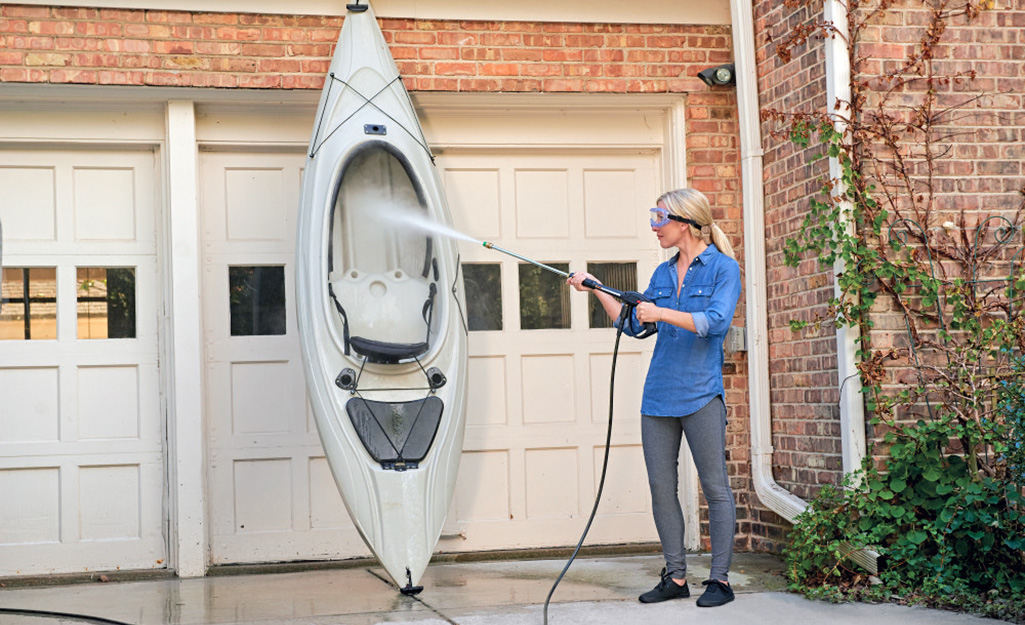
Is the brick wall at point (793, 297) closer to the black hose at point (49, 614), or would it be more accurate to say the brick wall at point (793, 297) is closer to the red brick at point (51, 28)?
the black hose at point (49, 614)

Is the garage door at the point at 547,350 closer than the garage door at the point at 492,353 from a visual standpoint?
No

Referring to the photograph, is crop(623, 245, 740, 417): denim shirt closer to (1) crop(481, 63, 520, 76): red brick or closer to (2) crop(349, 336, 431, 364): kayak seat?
(2) crop(349, 336, 431, 364): kayak seat

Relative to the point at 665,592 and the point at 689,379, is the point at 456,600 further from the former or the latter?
the point at 689,379

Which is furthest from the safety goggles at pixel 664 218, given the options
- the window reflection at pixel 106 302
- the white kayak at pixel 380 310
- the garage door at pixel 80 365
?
the window reflection at pixel 106 302

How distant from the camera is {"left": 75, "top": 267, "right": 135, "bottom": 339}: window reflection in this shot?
586cm

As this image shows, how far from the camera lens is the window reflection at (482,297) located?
625 centimetres

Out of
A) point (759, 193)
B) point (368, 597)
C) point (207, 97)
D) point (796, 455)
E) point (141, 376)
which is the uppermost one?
point (207, 97)

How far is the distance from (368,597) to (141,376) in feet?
5.90

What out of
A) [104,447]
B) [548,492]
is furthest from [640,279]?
[104,447]

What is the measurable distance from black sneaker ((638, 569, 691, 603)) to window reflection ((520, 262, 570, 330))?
2002 mm

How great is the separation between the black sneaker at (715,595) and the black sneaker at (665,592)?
5.0 inches

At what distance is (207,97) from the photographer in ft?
19.0

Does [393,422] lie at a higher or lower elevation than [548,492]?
higher

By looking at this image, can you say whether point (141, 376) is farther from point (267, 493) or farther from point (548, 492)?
point (548, 492)
